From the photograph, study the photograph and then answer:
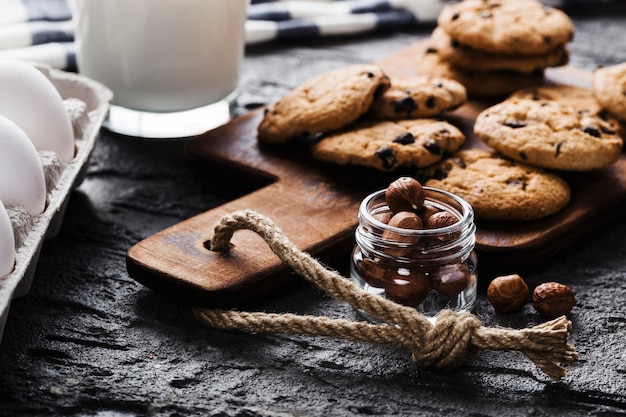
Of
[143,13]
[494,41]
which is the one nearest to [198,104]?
[143,13]

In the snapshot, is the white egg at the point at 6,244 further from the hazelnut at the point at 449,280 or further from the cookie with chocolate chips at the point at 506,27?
the cookie with chocolate chips at the point at 506,27

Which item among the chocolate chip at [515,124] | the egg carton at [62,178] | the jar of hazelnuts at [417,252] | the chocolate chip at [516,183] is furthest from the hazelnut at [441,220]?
the egg carton at [62,178]

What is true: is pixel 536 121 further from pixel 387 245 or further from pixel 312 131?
pixel 387 245

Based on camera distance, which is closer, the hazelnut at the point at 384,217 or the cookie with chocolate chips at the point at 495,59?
the hazelnut at the point at 384,217

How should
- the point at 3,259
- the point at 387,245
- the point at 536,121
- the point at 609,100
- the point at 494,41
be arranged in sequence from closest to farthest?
the point at 3,259, the point at 387,245, the point at 536,121, the point at 609,100, the point at 494,41

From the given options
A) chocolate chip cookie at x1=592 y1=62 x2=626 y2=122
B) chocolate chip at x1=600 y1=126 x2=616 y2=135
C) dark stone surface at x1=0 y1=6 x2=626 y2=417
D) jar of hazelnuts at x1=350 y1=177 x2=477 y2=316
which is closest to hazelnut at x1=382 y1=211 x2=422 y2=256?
jar of hazelnuts at x1=350 y1=177 x2=477 y2=316

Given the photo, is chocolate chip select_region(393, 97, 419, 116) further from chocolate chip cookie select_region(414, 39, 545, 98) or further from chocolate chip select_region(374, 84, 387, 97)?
chocolate chip cookie select_region(414, 39, 545, 98)

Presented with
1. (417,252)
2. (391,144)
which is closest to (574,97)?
(391,144)
